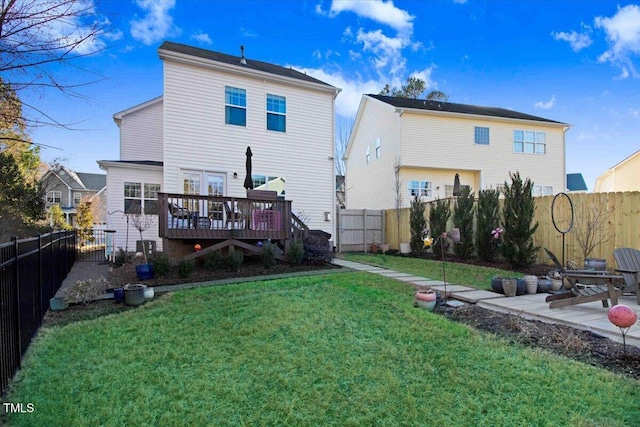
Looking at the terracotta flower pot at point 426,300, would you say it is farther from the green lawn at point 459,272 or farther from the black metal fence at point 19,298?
the black metal fence at point 19,298

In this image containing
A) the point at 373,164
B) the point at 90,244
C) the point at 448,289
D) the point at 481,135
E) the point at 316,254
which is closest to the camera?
the point at 448,289

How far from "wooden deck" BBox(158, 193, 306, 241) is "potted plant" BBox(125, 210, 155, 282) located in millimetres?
827

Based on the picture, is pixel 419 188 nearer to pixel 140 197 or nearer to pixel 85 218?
pixel 140 197

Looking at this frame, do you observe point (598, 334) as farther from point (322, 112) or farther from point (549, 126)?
point (549, 126)

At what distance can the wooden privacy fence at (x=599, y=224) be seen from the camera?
7.15m

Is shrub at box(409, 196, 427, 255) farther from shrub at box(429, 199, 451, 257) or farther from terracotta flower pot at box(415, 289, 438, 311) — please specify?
terracotta flower pot at box(415, 289, 438, 311)

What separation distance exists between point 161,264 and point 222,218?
6.11 ft

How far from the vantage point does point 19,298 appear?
11.2ft

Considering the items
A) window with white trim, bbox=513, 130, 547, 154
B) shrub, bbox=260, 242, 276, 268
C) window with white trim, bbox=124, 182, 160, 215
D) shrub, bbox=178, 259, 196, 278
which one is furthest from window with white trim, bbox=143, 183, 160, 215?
window with white trim, bbox=513, 130, 547, 154

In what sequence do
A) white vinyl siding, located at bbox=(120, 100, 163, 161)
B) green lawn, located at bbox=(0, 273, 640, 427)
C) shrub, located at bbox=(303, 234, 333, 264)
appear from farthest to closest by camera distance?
white vinyl siding, located at bbox=(120, 100, 163, 161) → shrub, located at bbox=(303, 234, 333, 264) → green lawn, located at bbox=(0, 273, 640, 427)

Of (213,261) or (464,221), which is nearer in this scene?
(213,261)

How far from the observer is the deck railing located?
7665 mm

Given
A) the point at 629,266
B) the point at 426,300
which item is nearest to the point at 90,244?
the point at 426,300

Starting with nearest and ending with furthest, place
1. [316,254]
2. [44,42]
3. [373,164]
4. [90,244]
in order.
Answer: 1. [44,42]
2. [316,254]
3. [90,244]
4. [373,164]
